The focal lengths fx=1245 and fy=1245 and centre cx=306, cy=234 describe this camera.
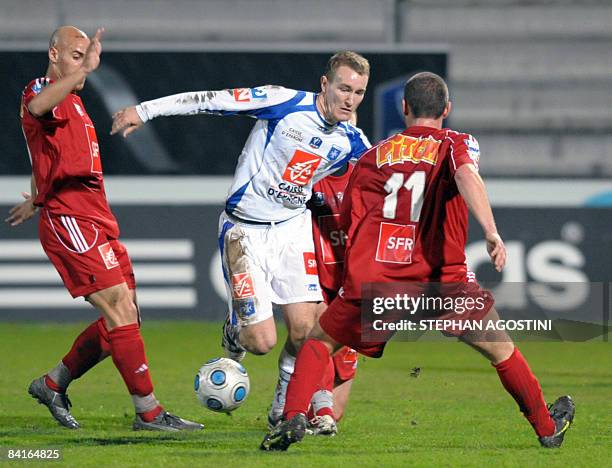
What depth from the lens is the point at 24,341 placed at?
37.1 feet

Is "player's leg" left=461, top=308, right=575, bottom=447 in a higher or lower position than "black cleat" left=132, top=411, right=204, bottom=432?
higher

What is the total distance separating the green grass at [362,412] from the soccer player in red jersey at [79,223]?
0.90 ft

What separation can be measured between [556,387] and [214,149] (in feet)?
16.9

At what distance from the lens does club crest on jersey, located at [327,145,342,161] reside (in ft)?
24.1

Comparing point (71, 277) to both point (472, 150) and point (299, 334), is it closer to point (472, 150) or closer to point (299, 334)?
point (299, 334)

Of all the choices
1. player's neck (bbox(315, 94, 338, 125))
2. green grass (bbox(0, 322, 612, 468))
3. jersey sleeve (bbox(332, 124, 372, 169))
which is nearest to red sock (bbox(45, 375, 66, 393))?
green grass (bbox(0, 322, 612, 468))

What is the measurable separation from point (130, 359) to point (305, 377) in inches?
55.6

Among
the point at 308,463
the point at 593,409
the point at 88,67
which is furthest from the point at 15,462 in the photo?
the point at 593,409

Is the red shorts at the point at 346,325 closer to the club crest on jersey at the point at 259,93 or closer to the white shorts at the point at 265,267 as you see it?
the white shorts at the point at 265,267

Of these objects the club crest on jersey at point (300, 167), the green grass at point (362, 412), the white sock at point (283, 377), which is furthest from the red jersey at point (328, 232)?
the green grass at point (362, 412)

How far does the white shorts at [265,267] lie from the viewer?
722 cm

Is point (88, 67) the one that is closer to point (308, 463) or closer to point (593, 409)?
point (308, 463)

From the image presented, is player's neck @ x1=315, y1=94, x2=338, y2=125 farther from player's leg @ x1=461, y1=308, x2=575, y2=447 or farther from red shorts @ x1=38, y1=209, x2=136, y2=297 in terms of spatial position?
player's leg @ x1=461, y1=308, x2=575, y2=447

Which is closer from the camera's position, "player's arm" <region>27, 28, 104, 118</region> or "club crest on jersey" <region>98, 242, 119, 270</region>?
"player's arm" <region>27, 28, 104, 118</region>
